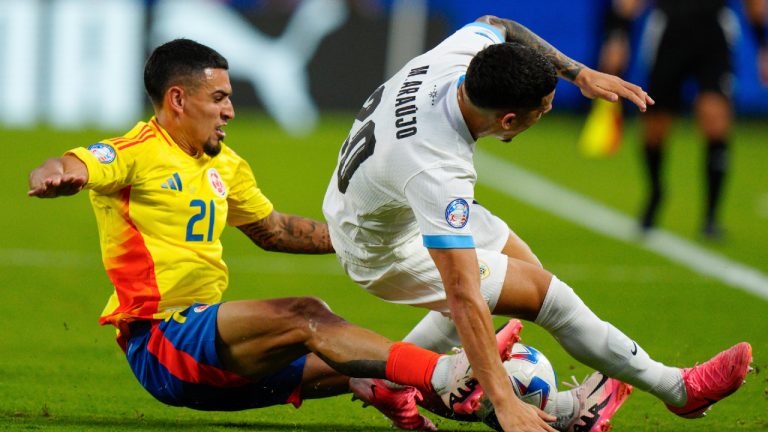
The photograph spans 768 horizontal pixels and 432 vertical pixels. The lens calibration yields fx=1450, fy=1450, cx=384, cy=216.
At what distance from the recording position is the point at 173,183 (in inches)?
212

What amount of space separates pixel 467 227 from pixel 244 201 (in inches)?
56.7

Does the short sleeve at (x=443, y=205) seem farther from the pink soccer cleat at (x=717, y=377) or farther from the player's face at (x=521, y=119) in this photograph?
the pink soccer cleat at (x=717, y=377)

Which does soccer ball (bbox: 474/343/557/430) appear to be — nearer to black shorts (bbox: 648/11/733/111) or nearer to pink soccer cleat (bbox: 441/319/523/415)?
pink soccer cleat (bbox: 441/319/523/415)

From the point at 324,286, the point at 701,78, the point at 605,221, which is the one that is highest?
the point at 701,78

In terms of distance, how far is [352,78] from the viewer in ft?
58.9

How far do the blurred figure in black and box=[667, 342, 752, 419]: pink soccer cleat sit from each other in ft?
18.7

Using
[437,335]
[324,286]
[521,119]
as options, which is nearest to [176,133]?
[437,335]

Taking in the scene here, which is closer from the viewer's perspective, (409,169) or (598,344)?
(409,169)

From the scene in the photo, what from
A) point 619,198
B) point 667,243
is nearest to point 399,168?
point 667,243

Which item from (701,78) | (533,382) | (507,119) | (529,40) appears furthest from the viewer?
(701,78)

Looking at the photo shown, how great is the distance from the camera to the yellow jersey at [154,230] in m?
5.31

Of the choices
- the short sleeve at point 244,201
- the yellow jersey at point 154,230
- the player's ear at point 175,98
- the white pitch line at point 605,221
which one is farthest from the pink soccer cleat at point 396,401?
the white pitch line at point 605,221

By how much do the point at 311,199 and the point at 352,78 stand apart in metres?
5.92

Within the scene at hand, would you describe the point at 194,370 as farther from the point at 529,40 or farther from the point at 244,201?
the point at 529,40
